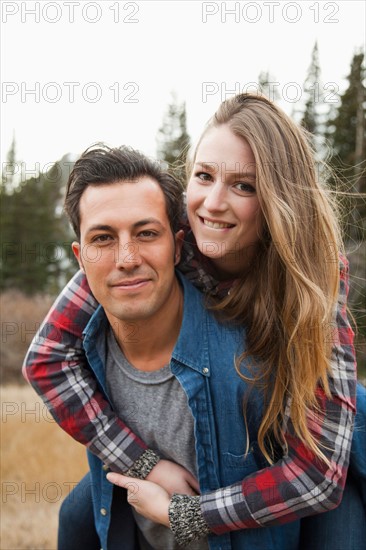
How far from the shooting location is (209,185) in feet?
7.95

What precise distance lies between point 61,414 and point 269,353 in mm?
871

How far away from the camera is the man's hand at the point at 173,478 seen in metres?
2.35

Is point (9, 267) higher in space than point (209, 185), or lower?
lower

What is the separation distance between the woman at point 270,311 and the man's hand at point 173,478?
32 mm

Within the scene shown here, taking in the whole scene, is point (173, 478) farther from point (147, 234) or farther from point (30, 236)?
point (30, 236)

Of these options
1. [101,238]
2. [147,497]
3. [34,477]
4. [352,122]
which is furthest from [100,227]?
[352,122]

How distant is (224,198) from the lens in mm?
2332

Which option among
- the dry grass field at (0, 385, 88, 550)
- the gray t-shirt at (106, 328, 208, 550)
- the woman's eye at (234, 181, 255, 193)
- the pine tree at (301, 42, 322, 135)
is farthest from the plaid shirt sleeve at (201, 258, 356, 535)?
the pine tree at (301, 42, 322, 135)

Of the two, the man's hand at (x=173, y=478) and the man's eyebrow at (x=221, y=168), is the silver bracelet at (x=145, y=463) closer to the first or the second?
the man's hand at (x=173, y=478)

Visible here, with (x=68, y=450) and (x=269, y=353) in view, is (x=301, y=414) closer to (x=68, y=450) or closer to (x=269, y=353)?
(x=269, y=353)

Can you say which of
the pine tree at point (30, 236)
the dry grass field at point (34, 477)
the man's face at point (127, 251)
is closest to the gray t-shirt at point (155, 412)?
the man's face at point (127, 251)

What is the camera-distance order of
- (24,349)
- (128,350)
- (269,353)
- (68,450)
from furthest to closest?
(24,349)
(68,450)
(128,350)
(269,353)

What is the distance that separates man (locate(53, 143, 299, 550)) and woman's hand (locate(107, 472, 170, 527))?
0.18ft

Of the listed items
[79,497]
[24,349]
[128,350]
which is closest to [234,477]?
[128,350]
